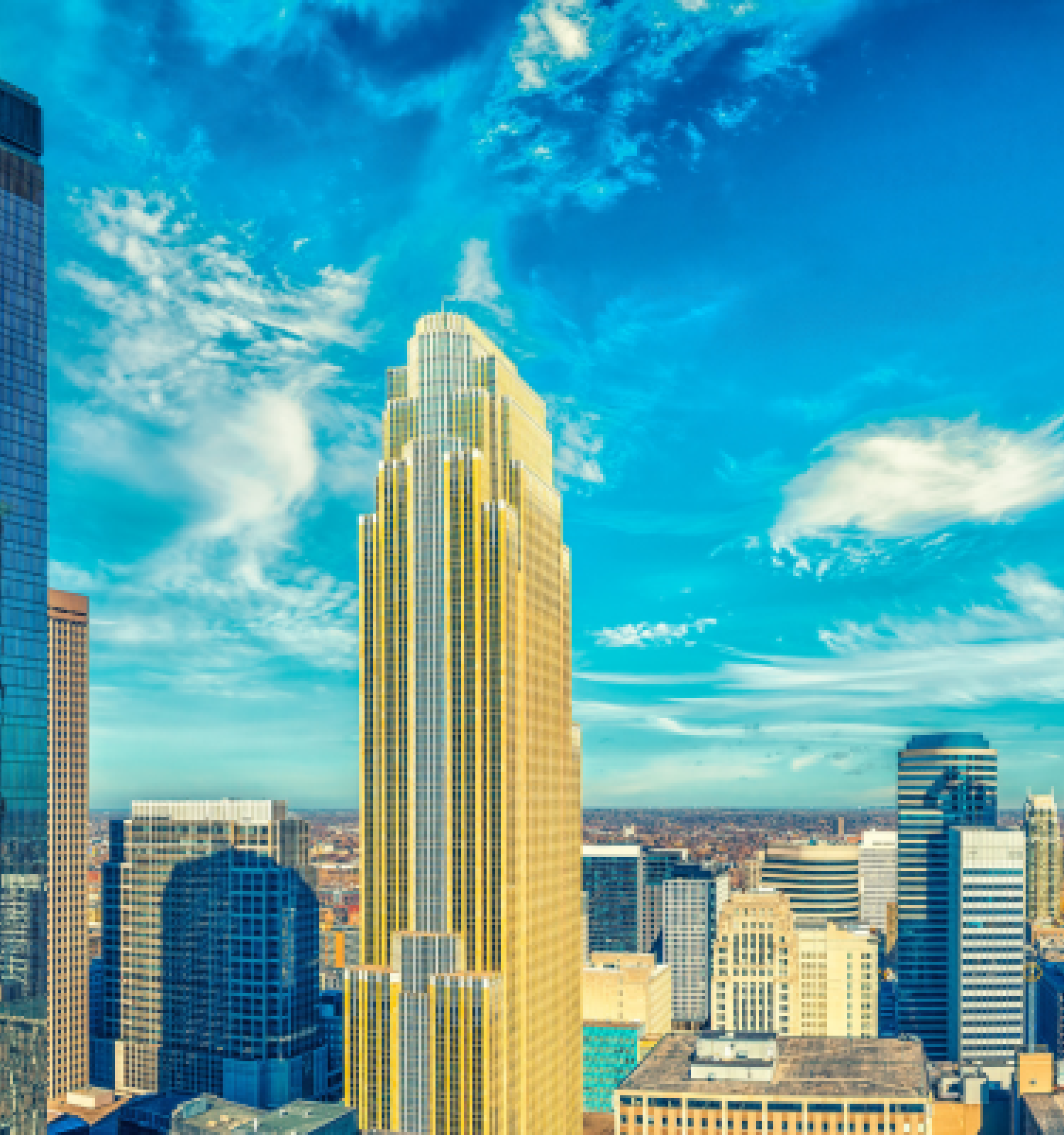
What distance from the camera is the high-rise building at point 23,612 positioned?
10325 cm

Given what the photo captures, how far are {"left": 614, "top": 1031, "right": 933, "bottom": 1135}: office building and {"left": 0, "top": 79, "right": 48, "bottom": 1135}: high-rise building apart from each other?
99.4 m

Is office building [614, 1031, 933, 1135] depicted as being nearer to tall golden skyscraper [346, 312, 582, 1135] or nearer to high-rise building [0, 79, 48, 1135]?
tall golden skyscraper [346, 312, 582, 1135]

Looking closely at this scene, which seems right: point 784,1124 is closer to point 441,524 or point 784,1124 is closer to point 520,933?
point 520,933

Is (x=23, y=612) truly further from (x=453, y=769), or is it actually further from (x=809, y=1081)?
(x=809, y=1081)

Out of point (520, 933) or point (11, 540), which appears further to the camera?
point (520, 933)

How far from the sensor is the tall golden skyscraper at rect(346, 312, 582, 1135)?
533 ft

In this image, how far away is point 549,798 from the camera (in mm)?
186125

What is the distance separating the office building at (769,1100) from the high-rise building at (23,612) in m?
99.4

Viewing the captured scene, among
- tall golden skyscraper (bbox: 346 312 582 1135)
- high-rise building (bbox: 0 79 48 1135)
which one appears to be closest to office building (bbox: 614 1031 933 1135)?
tall golden skyscraper (bbox: 346 312 582 1135)

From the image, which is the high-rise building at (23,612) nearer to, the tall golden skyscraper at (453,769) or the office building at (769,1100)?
the tall golden skyscraper at (453,769)

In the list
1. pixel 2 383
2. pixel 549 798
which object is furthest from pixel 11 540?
pixel 549 798

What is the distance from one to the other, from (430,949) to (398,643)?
38.1 m

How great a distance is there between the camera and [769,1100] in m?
181

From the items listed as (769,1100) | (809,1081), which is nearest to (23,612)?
(769,1100)
